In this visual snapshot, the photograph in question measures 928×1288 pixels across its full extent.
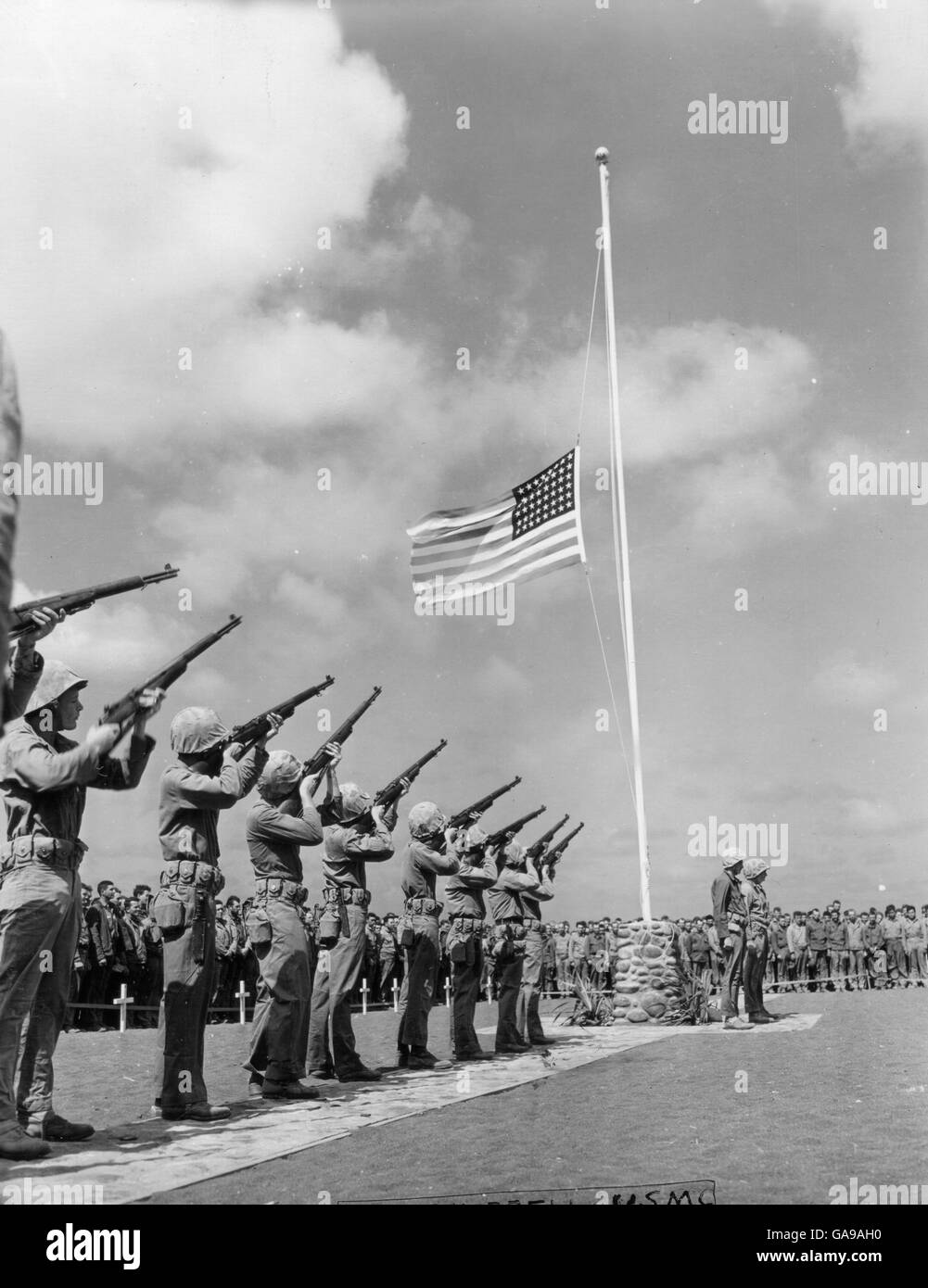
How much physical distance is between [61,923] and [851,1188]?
367 cm

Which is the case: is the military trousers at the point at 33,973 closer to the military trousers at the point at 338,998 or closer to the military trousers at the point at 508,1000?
the military trousers at the point at 338,998

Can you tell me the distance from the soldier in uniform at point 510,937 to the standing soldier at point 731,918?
95.4 inches

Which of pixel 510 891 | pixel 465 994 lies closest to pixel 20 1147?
pixel 465 994

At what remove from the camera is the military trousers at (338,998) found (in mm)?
8547

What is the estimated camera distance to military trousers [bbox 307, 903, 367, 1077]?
8.55 m

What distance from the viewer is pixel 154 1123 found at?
610 cm

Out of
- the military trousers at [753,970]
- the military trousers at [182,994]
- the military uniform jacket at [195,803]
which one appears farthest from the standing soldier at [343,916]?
the military trousers at [753,970]

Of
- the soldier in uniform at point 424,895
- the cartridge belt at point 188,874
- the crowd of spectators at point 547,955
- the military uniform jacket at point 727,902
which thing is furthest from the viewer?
the crowd of spectators at point 547,955

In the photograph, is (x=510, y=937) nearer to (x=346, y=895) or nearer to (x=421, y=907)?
(x=421, y=907)

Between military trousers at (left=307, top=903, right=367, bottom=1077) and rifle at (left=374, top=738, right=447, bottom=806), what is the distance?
0.80 meters

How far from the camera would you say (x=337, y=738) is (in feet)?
27.7

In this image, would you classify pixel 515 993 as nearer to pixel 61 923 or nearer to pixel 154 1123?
pixel 154 1123

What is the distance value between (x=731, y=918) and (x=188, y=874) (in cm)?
814

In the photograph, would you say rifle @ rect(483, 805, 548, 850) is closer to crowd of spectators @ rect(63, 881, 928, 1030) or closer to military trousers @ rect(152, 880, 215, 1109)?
crowd of spectators @ rect(63, 881, 928, 1030)
